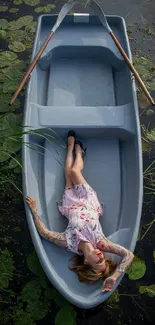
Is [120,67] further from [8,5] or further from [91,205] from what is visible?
[8,5]

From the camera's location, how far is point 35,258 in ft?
11.8

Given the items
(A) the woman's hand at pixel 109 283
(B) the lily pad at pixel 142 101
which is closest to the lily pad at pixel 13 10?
(B) the lily pad at pixel 142 101

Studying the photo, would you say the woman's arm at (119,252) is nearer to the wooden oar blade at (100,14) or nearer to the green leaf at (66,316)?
the green leaf at (66,316)

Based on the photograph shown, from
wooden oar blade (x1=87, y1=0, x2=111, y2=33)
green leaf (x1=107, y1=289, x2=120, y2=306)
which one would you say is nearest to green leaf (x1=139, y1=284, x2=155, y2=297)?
green leaf (x1=107, y1=289, x2=120, y2=306)

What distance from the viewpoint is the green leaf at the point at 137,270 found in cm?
349

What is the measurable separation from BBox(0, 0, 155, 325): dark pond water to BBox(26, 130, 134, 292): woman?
0.45m

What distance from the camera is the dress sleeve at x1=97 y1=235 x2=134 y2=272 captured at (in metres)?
2.99

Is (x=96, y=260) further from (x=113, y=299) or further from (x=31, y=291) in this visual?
(x=31, y=291)

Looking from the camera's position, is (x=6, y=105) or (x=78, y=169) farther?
(x=6, y=105)

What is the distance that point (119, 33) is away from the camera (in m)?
4.87

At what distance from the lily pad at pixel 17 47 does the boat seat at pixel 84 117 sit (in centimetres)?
170

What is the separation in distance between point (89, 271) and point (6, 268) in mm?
915

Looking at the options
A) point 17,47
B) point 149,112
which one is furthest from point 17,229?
point 17,47

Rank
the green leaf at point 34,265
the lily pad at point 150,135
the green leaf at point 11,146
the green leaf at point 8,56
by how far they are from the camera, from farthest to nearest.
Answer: the green leaf at point 8,56 < the lily pad at point 150,135 < the green leaf at point 11,146 < the green leaf at point 34,265
